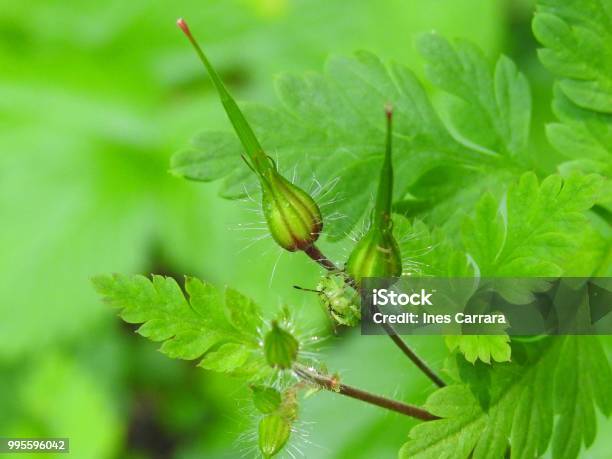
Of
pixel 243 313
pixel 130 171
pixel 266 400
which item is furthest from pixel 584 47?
pixel 130 171

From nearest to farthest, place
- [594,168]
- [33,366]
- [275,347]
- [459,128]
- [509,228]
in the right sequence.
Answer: [275,347], [509,228], [594,168], [459,128], [33,366]

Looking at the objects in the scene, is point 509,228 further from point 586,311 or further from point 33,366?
point 33,366

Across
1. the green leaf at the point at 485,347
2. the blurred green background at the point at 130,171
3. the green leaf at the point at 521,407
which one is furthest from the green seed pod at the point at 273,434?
the blurred green background at the point at 130,171

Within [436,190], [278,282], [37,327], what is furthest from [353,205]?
[37,327]

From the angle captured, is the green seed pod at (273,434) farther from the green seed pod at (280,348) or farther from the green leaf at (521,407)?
the green leaf at (521,407)

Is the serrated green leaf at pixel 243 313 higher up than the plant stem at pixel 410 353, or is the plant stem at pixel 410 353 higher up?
the serrated green leaf at pixel 243 313

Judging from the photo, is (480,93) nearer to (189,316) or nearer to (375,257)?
(375,257)

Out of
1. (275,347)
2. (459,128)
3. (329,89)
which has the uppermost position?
(329,89)
